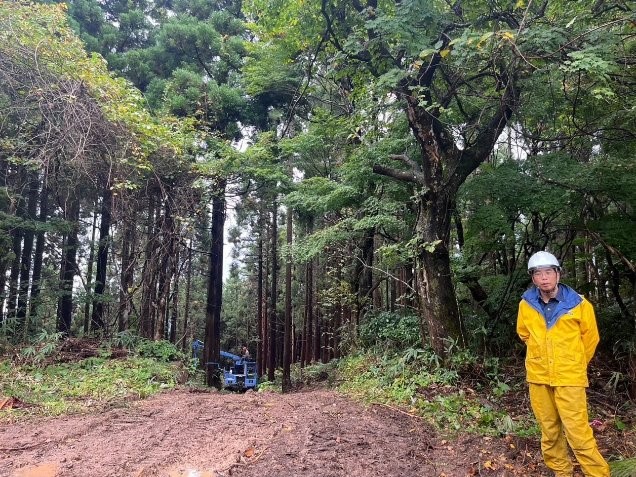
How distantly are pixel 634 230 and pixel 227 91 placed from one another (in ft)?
36.6

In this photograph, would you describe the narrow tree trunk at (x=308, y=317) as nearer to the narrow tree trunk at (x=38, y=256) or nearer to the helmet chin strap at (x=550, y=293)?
the narrow tree trunk at (x=38, y=256)

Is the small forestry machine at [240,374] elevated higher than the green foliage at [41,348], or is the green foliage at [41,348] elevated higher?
the green foliage at [41,348]

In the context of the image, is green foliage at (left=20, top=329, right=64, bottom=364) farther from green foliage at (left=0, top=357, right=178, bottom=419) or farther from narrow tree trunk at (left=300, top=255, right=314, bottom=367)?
narrow tree trunk at (left=300, top=255, right=314, bottom=367)

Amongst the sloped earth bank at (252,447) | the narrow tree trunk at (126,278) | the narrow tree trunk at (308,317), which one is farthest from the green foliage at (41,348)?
the narrow tree trunk at (308,317)

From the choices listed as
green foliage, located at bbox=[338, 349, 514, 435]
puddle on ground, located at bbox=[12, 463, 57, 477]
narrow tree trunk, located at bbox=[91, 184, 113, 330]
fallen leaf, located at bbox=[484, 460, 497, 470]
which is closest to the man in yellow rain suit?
fallen leaf, located at bbox=[484, 460, 497, 470]

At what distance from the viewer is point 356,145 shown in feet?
36.8

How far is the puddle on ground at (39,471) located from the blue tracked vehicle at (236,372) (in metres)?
14.1

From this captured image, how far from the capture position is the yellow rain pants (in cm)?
321

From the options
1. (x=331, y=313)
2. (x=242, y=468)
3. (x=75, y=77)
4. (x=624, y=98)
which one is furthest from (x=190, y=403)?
(x=331, y=313)

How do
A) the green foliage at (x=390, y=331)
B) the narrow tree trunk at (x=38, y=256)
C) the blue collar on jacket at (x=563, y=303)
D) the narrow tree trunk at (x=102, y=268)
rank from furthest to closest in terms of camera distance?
the narrow tree trunk at (x=102, y=268), the narrow tree trunk at (x=38, y=256), the green foliage at (x=390, y=331), the blue collar on jacket at (x=563, y=303)

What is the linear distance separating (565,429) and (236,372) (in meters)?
17.3

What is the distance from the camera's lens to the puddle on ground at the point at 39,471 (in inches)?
132

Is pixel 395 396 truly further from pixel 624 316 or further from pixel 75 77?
pixel 75 77

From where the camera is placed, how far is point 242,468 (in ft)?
11.6
